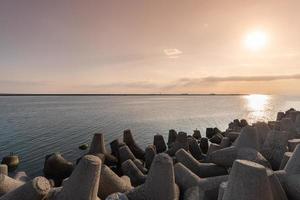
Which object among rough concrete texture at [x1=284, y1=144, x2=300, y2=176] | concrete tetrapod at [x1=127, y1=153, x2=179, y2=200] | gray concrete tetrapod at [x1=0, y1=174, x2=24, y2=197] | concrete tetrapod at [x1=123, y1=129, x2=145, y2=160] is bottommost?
concrete tetrapod at [x1=123, y1=129, x2=145, y2=160]

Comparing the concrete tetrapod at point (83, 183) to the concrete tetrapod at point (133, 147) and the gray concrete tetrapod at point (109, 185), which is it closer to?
the gray concrete tetrapod at point (109, 185)

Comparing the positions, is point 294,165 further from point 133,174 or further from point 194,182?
point 133,174

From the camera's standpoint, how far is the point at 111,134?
3425cm

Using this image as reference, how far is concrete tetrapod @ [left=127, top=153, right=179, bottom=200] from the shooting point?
7.48m

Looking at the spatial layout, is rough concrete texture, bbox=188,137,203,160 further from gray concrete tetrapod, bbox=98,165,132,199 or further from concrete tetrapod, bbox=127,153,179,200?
concrete tetrapod, bbox=127,153,179,200

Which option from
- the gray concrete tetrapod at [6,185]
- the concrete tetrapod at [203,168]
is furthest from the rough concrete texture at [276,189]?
the gray concrete tetrapod at [6,185]

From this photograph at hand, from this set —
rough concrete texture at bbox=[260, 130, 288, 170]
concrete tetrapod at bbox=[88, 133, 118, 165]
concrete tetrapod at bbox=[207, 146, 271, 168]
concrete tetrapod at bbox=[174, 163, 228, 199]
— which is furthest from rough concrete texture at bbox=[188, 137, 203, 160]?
concrete tetrapod at bbox=[174, 163, 228, 199]

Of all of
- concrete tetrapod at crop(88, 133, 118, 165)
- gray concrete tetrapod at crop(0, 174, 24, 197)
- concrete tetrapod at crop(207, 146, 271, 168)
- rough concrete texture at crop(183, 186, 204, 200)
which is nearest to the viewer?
rough concrete texture at crop(183, 186, 204, 200)

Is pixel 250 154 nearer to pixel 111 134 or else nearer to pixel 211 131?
pixel 211 131

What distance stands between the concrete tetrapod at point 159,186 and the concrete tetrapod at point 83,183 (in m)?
1.30

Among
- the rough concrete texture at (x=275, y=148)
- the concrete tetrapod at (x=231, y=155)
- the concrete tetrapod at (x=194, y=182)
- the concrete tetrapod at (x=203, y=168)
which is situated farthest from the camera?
the rough concrete texture at (x=275, y=148)

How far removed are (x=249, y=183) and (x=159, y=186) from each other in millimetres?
2895

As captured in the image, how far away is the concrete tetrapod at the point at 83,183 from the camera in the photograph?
6762mm

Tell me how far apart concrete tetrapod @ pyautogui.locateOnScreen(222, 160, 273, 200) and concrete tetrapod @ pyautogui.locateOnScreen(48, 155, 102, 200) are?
11.0 ft
